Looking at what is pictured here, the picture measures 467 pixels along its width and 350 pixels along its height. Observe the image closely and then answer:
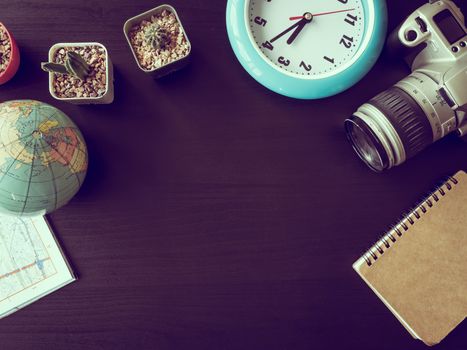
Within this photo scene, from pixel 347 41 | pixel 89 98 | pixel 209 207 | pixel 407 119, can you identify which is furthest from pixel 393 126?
pixel 89 98

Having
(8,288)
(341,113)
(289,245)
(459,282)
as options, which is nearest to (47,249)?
(8,288)

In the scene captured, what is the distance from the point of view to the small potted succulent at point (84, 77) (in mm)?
593

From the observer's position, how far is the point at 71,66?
556 mm

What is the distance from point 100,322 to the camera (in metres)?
0.63

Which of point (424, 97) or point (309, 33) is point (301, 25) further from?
point (424, 97)

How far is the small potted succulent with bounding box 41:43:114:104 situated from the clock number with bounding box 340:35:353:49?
0.33m

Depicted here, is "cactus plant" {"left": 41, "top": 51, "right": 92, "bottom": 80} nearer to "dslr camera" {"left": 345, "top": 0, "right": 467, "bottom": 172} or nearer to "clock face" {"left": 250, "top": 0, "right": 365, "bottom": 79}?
"clock face" {"left": 250, "top": 0, "right": 365, "bottom": 79}

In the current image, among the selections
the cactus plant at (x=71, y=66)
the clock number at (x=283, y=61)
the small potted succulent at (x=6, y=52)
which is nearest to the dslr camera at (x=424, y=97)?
the clock number at (x=283, y=61)

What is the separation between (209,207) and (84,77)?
249 mm

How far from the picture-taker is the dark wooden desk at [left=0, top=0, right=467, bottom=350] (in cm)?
63

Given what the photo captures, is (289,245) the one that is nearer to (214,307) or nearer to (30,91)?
(214,307)

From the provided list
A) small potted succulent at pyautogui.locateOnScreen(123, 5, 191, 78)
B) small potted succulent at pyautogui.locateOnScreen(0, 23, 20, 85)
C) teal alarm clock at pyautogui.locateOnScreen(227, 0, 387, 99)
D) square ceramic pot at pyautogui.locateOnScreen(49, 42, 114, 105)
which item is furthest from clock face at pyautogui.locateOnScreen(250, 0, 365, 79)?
small potted succulent at pyautogui.locateOnScreen(0, 23, 20, 85)

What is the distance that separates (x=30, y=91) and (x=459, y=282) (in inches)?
26.5

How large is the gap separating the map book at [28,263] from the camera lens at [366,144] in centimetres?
45
